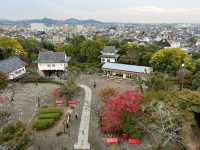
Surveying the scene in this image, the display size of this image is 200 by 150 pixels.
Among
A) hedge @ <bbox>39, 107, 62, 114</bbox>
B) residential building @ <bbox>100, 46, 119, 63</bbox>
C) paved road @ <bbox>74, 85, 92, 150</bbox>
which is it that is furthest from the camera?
residential building @ <bbox>100, 46, 119, 63</bbox>

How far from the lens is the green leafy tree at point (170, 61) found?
33066mm

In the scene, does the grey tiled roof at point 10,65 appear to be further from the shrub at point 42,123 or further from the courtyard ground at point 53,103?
the shrub at point 42,123

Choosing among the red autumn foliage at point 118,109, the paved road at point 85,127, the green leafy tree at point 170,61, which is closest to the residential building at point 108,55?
the green leafy tree at point 170,61

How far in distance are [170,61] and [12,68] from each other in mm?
23302

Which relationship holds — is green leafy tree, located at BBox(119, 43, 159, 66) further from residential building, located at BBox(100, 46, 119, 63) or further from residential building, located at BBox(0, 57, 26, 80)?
residential building, located at BBox(0, 57, 26, 80)

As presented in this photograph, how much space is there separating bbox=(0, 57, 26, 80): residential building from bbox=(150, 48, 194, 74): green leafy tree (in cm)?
2031

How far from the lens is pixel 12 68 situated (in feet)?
104

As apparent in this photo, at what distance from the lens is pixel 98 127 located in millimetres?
18875

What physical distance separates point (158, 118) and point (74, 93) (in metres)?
12.6

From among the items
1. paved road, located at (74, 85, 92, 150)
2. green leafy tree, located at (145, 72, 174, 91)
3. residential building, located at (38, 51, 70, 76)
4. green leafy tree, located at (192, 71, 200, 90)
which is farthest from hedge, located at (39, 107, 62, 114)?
green leafy tree, located at (192, 71, 200, 90)

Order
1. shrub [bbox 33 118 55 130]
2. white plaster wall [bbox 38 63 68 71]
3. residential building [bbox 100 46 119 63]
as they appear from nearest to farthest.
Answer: shrub [bbox 33 118 55 130] → white plaster wall [bbox 38 63 68 71] → residential building [bbox 100 46 119 63]

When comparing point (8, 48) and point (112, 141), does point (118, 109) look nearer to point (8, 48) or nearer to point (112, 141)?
point (112, 141)

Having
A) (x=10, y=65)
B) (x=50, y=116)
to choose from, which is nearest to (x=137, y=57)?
(x=10, y=65)

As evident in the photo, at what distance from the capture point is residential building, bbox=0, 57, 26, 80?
3045cm
